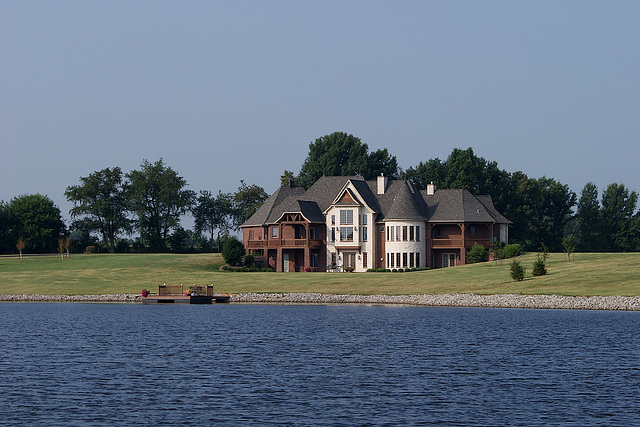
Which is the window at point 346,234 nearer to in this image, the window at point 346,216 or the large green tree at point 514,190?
the window at point 346,216

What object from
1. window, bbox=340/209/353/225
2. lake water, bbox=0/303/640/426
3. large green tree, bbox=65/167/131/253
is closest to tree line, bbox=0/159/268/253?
large green tree, bbox=65/167/131/253

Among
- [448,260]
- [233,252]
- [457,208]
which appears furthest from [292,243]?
[457,208]

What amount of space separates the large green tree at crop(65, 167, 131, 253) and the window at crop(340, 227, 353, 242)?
43666 millimetres

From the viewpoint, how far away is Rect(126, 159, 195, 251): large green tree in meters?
127

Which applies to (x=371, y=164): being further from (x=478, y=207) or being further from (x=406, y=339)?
(x=406, y=339)

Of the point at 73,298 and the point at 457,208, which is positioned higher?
the point at 457,208

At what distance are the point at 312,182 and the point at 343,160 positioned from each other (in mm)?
5961

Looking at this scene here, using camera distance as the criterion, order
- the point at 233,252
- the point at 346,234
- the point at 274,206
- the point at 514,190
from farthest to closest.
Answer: the point at 514,190
the point at 274,206
the point at 346,234
the point at 233,252

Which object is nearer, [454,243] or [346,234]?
[454,243]

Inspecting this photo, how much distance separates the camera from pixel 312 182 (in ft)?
420

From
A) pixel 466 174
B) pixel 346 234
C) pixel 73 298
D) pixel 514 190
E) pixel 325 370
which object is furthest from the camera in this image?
pixel 514 190

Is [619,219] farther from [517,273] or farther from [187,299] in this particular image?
[187,299]

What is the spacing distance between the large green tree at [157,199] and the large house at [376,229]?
31.4 metres

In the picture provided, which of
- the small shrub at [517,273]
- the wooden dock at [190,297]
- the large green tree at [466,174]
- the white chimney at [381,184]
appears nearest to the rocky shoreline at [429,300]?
the wooden dock at [190,297]
